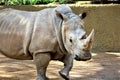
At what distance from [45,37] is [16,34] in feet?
1.86

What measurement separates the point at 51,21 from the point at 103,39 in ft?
20.9

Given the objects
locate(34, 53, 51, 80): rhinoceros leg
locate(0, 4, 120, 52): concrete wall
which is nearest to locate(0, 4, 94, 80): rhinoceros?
locate(34, 53, 51, 80): rhinoceros leg

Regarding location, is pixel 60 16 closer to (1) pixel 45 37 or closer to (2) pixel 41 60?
(1) pixel 45 37

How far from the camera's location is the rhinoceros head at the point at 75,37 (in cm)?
477

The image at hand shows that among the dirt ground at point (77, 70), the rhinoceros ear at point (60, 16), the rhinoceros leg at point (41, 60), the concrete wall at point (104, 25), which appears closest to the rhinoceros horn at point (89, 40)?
the rhinoceros ear at point (60, 16)

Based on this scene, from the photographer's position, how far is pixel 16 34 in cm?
557

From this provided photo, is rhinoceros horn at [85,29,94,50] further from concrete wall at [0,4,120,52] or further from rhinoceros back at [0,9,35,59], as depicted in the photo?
concrete wall at [0,4,120,52]

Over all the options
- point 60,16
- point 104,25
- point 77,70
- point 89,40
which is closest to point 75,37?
point 89,40

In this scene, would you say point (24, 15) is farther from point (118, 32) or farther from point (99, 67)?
point (118, 32)

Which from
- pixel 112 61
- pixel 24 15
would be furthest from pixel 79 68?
pixel 24 15

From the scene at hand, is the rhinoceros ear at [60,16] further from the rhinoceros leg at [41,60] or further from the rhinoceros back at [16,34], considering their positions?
the rhinoceros leg at [41,60]

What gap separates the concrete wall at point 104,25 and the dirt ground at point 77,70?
1145 mm

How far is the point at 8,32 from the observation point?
5.68 m

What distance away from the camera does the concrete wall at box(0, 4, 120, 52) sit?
1141cm
